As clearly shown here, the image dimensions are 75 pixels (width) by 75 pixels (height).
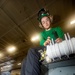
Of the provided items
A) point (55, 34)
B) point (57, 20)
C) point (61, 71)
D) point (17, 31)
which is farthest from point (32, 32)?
point (61, 71)

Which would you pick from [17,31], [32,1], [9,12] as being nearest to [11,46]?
[17,31]

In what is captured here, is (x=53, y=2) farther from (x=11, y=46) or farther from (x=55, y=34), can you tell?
(x=11, y=46)

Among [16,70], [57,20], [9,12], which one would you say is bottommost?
[16,70]

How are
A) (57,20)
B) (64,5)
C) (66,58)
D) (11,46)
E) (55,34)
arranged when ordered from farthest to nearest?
(11,46) → (57,20) → (64,5) → (55,34) → (66,58)

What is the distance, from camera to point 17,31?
16.6 feet

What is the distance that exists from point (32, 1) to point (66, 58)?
3085 mm

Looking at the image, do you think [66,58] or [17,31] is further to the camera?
[17,31]

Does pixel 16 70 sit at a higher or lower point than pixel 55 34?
higher

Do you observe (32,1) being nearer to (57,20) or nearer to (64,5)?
(64,5)

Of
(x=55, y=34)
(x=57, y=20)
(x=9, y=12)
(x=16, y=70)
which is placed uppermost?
(x=57, y=20)

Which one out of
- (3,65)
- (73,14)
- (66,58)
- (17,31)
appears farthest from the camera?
(3,65)

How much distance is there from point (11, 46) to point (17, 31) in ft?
5.43

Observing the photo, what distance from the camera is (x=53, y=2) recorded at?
3.59m

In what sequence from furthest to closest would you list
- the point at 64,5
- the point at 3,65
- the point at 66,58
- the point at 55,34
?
the point at 3,65, the point at 64,5, the point at 55,34, the point at 66,58
